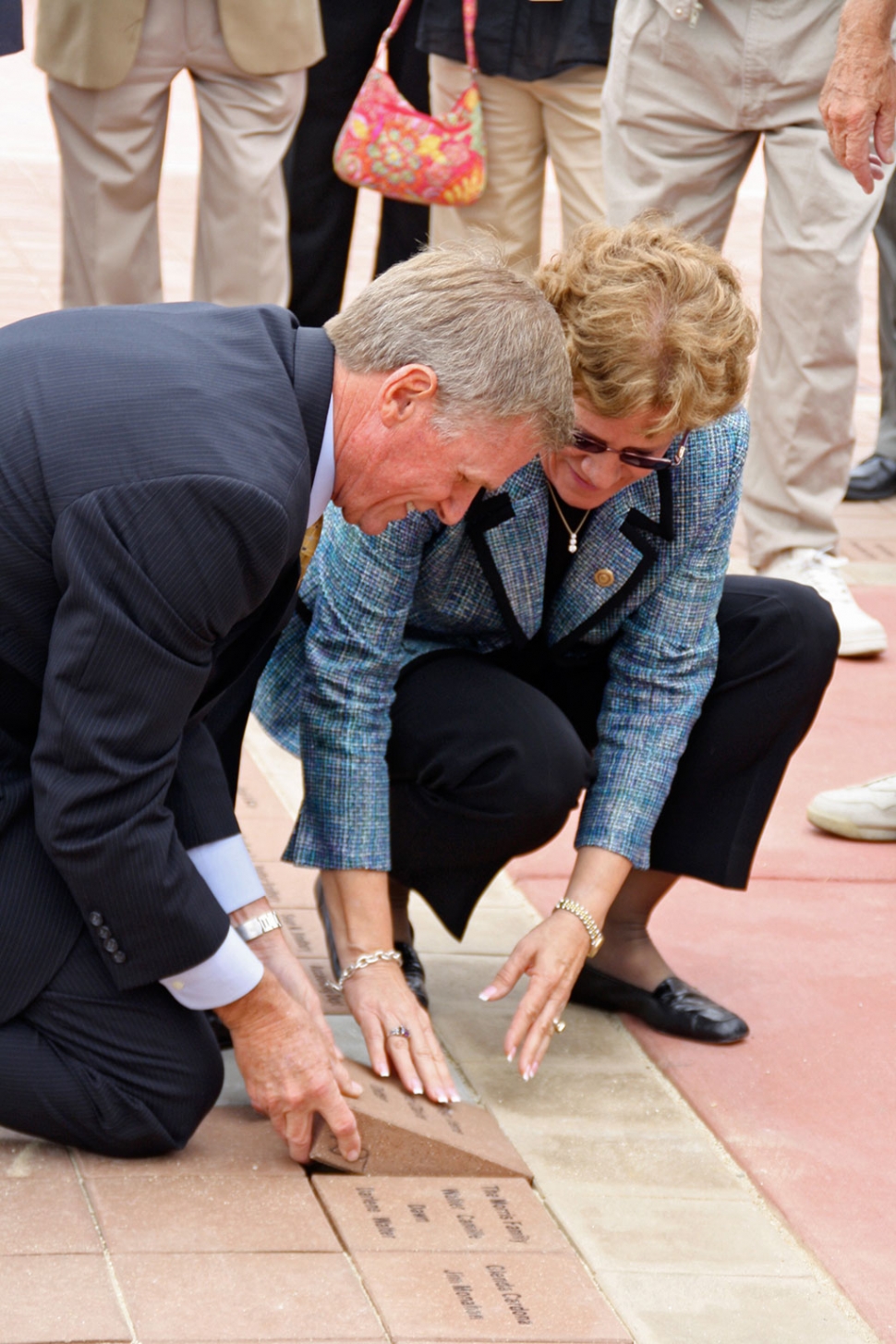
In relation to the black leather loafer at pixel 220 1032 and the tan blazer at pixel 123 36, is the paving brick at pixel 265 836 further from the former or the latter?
the tan blazer at pixel 123 36

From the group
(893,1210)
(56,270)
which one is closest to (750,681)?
(893,1210)

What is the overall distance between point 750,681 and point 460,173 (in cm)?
224

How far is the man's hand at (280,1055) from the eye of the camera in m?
2.04

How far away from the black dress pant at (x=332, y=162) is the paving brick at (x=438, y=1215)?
3.33 metres

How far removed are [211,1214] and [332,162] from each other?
12.4 ft

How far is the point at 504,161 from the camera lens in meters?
4.59

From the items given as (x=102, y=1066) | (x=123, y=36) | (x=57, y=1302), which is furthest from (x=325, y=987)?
(x=123, y=36)

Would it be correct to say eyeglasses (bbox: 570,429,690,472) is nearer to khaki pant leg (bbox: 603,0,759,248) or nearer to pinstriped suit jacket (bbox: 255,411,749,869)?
pinstriped suit jacket (bbox: 255,411,749,869)

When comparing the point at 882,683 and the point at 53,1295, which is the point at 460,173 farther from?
the point at 53,1295

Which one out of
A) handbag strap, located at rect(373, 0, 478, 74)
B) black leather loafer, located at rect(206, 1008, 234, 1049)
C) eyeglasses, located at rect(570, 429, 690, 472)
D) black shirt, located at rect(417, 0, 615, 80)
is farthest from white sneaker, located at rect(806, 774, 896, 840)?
handbag strap, located at rect(373, 0, 478, 74)

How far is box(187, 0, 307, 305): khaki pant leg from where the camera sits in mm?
4262

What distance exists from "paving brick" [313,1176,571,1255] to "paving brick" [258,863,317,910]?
75cm

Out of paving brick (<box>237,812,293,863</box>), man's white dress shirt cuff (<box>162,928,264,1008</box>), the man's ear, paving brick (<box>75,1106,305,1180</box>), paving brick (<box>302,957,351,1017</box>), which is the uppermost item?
the man's ear

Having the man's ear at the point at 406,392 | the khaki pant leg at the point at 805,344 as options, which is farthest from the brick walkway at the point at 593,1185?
the khaki pant leg at the point at 805,344
